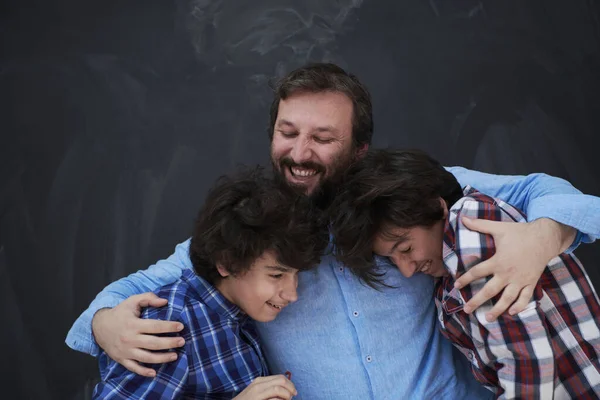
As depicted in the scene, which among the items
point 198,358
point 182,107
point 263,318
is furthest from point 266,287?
point 182,107

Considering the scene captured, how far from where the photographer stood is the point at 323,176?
63.9 inches

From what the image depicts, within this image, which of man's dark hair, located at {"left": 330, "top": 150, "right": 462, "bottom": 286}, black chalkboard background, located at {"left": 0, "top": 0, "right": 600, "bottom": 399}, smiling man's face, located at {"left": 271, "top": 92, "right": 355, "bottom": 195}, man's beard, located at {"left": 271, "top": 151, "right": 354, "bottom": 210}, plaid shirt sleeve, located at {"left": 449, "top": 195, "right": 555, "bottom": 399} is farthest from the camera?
black chalkboard background, located at {"left": 0, "top": 0, "right": 600, "bottom": 399}

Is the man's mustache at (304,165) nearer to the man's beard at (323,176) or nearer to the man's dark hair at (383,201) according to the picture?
the man's beard at (323,176)

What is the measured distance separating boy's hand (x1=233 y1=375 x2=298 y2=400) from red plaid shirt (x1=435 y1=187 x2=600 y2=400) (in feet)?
1.22

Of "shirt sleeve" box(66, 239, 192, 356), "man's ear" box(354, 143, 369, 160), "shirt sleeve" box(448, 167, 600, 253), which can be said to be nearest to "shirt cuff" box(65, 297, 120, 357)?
"shirt sleeve" box(66, 239, 192, 356)

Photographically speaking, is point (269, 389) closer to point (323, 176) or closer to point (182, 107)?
point (323, 176)

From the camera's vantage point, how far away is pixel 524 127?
6.42 feet

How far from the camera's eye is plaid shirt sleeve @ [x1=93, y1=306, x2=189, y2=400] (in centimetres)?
118

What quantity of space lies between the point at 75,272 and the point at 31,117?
1.53 feet

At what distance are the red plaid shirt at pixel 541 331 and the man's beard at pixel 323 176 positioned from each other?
368 mm

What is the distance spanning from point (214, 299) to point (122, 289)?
0.84 ft

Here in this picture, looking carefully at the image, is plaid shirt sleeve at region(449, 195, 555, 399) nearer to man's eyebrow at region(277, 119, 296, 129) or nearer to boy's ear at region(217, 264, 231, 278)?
boy's ear at region(217, 264, 231, 278)

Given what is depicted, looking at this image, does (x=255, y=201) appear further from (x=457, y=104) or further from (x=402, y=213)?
(x=457, y=104)

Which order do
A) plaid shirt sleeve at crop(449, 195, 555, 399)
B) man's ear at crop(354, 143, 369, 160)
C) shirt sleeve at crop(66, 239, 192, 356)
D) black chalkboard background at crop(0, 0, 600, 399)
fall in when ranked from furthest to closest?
1. black chalkboard background at crop(0, 0, 600, 399)
2. man's ear at crop(354, 143, 369, 160)
3. shirt sleeve at crop(66, 239, 192, 356)
4. plaid shirt sleeve at crop(449, 195, 555, 399)
